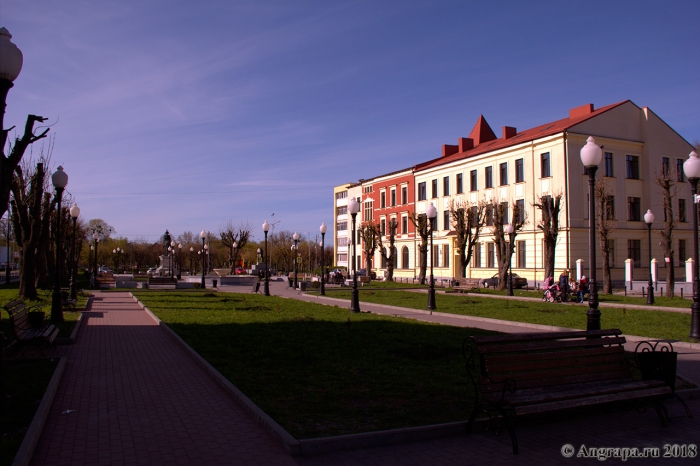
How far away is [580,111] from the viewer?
140 ft

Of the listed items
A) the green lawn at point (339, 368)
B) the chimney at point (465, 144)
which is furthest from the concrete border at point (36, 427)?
the chimney at point (465, 144)

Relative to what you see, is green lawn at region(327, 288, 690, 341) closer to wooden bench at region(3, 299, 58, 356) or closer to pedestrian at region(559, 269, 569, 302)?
pedestrian at region(559, 269, 569, 302)

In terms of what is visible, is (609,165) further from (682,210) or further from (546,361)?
(546,361)

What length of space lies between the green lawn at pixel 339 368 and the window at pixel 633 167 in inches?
1284

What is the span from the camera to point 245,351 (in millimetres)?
10398

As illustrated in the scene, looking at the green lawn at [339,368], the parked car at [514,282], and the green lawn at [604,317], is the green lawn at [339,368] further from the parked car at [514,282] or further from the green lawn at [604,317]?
the parked car at [514,282]

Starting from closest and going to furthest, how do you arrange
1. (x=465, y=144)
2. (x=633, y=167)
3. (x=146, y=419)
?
(x=146, y=419), (x=633, y=167), (x=465, y=144)

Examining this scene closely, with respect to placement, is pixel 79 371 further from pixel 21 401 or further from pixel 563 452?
pixel 563 452

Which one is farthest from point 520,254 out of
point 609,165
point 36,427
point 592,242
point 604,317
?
point 36,427

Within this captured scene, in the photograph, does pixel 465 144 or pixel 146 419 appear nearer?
pixel 146 419

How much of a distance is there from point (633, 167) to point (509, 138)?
10.7 meters

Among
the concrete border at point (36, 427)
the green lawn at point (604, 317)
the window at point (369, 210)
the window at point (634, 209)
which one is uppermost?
the window at point (369, 210)

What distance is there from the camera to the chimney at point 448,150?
56.0 meters

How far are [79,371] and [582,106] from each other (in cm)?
4232
